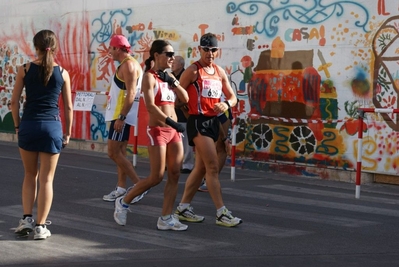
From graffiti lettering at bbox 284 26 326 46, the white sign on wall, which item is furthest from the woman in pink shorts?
the white sign on wall

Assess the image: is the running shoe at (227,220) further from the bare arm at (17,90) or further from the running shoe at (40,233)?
the bare arm at (17,90)

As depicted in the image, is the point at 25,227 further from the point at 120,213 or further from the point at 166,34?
the point at 166,34

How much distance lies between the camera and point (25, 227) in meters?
8.65

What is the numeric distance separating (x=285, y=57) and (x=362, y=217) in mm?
5536

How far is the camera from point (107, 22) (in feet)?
63.8

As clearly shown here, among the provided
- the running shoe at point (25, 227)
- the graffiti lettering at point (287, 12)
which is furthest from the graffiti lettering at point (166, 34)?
the running shoe at point (25, 227)

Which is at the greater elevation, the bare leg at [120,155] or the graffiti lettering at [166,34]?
the graffiti lettering at [166,34]

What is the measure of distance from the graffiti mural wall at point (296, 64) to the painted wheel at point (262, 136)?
2cm

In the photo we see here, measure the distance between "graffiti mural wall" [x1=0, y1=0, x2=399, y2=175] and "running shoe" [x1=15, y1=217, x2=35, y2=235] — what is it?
702 centimetres

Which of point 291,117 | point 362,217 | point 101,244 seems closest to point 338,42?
point 291,117

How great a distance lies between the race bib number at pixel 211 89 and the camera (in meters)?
9.54

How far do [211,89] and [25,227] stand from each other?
2.42 meters

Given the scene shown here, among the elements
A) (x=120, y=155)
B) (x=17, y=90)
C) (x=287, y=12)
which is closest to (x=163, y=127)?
(x=17, y=90)

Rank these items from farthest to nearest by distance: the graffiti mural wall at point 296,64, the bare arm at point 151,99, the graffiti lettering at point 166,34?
the graffiti lettering at point 166,34
the graffiti mural wall at point 296,64
the bare arm at point 151,99
